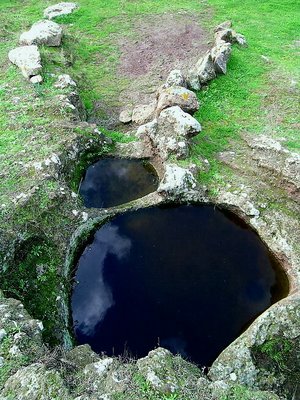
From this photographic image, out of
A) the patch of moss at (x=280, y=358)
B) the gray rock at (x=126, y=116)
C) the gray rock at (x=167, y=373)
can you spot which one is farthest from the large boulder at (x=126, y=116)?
the gray rock at (x=167, y=373)

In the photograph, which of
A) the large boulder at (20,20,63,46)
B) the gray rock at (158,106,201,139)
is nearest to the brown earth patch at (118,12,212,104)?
the large boulder at (20,20,63,46)

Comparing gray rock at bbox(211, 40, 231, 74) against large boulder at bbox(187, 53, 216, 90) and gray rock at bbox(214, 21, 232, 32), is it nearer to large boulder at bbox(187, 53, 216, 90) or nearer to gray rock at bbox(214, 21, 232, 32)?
large boulder at bbox(187, 53, 216, 90)

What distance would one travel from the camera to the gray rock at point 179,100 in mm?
17391

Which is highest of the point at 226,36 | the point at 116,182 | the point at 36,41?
the point at 226,36

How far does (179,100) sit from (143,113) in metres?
1.94

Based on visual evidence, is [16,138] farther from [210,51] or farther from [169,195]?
A: [210,51]

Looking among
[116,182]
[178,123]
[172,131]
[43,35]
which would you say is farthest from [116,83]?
[116,182]

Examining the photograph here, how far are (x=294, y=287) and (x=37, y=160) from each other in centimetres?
916

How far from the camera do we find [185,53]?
77.1 ft

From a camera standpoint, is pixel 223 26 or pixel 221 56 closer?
pixel 221 56

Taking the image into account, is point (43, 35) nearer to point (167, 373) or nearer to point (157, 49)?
point (157, 49)

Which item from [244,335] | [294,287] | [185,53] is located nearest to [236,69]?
[185,53]

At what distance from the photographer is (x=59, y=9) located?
87.4 feet

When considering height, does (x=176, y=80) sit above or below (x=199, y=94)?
above
